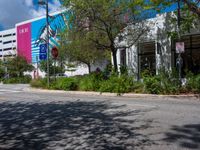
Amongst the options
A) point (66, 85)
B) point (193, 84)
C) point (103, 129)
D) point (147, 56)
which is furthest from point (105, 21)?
point (103, 129)

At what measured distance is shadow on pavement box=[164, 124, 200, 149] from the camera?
6.82 metres

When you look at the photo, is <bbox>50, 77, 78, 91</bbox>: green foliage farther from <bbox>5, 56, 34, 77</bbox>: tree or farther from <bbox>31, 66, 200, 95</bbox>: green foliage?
<bbox>5, 56, 34, 77</bbox>: tree

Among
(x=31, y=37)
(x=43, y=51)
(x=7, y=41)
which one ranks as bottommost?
(x=43, y=51)

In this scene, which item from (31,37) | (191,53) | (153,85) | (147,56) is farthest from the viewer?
(31,37)

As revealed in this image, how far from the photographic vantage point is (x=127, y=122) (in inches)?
369

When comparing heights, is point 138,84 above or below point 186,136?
above

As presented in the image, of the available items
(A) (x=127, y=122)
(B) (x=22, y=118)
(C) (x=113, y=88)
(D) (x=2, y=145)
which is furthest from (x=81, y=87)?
(D) (x=2, y=145)

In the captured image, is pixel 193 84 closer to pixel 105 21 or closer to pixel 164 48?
pixel 164 48

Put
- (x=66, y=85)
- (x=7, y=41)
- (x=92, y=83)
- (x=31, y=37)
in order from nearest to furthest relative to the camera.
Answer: (x=92, y=83)
(x=66, y=85)
(x=31, y=37)
(x=7, y=41)

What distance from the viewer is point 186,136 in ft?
A: 24.5

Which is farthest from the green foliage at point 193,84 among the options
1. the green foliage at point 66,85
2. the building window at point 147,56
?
the green foliage at point 66,85

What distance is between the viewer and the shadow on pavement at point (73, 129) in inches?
290

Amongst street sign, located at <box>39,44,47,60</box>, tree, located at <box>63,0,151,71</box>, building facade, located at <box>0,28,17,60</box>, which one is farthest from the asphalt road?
building facade, located at <box>0,28,17,60</box>

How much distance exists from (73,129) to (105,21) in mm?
14200
